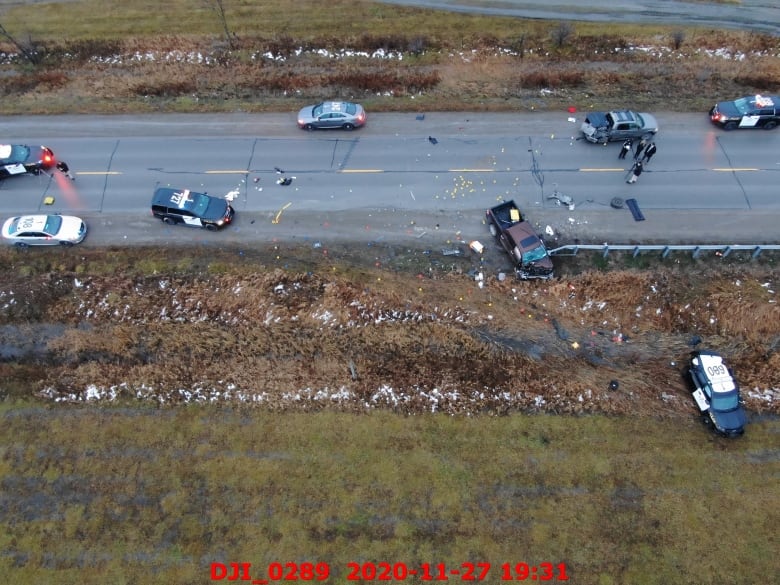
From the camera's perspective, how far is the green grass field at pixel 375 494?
17.8 meters

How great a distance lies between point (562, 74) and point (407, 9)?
14.3 metres

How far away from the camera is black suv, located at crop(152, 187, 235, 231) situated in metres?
25.5

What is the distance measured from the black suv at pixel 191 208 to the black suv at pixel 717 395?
2297 cm

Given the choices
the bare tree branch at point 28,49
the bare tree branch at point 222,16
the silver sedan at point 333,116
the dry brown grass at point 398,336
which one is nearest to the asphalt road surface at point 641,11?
the bare tree branch at point 222,16

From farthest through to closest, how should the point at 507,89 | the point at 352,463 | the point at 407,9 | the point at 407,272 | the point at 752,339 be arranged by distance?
the point at 407,9
the point at 507,89
the point at 407,272
the point at 752,339
the point at 352,463

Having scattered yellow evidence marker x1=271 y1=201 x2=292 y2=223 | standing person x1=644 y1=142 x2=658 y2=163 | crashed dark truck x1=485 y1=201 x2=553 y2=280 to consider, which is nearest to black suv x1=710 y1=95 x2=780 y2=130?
standing person x1=644 y1=142 x2=658 y2=163

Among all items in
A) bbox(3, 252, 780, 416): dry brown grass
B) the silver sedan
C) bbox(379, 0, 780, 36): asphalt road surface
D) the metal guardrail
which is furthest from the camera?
bbox(379, 0, 780, 36): asphalt road surface

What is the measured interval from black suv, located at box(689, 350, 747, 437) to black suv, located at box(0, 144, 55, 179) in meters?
34.5

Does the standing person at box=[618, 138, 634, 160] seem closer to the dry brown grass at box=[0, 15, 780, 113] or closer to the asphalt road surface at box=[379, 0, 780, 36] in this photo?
the dry brown grass at box=[0, 15, 780, 113]

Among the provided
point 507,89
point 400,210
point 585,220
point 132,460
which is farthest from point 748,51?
point 132,460

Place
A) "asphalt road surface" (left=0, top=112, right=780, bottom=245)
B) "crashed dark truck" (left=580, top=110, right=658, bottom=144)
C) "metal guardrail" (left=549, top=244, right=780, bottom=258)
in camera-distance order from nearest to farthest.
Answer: "metal guardrail" (left=549, top=244, right=780, bottom=258) → "asphalt road surface" (left=0, top=112, right=780, bottom=245) → "crashed dark truck" (left=580, top=110, right=658, bottom=144)

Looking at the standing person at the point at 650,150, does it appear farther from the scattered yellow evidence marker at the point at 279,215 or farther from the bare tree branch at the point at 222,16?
the bare tree branch at the point at 222,16

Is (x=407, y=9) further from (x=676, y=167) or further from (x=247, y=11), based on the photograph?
(x=676, y=167)

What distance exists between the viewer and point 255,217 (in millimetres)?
26781
